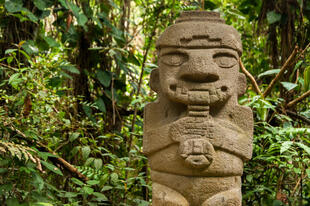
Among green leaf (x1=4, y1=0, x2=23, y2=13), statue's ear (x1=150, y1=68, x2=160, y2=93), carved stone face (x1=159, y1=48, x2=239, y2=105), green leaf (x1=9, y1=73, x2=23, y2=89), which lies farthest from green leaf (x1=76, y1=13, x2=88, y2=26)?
carved stone face (x1=159, y1=48, x2=239, y2=105)

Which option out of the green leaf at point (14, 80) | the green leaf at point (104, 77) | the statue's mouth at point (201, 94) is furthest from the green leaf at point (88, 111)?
the statue's mouth at point (201, 94)

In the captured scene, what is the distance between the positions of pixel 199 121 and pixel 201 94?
22 centimetres

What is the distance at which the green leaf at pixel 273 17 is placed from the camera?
516cm

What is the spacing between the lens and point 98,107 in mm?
5023

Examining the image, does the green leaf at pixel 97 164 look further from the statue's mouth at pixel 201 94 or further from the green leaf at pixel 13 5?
the green leaf at pixel 13 5

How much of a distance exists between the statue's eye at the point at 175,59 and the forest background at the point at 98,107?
1227 mm

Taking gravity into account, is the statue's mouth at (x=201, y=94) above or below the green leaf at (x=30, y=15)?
below

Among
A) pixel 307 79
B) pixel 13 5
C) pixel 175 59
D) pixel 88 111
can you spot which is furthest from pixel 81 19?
pixel 307 79

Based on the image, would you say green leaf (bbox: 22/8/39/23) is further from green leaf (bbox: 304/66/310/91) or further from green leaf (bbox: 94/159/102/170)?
green leaf (bbox: 304/66/310/91)

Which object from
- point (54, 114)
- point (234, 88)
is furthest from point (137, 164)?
point (234, 88)

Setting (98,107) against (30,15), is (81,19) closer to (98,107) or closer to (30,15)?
(30,15)

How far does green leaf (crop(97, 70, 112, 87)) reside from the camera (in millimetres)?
5117

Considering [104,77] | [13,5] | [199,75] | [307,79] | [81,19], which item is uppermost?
[13,5]

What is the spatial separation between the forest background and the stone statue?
663mm
